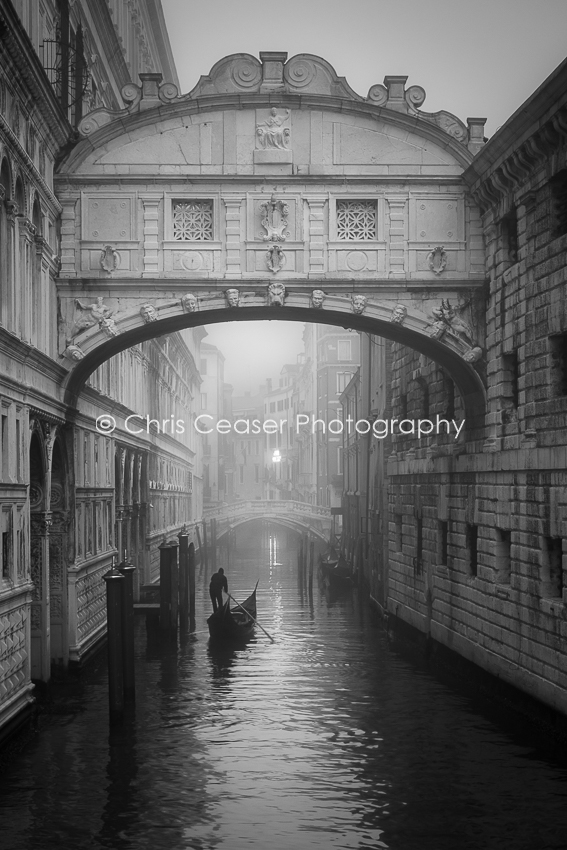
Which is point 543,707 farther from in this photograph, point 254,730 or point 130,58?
point 130,58

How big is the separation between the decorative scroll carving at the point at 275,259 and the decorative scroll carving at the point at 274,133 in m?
1.64

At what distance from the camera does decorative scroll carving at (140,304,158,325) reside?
1798cm

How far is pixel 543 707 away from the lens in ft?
49.0

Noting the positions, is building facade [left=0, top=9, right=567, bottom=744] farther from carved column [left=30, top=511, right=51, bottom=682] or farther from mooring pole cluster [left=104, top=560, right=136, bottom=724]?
mooring pole cluster [left=104, top=560, right=136, bottom=724]

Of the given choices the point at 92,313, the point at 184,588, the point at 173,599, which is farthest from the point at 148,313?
the point at 184,588

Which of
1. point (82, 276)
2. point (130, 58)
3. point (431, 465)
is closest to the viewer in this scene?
point (82, 276)

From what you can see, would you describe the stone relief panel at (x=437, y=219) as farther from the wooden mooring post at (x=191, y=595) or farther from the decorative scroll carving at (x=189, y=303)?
the wooden mooring post at (x=191, y=595)

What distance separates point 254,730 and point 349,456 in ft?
94.0

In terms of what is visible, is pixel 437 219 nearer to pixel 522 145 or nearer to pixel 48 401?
pixel 522 145

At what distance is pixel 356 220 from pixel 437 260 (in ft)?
4.78

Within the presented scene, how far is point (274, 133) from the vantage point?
18.3 metres

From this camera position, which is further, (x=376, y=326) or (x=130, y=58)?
(x=130, y=58)

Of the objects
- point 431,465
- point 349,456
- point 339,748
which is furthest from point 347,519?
point 339,748

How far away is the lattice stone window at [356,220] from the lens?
18375 millimetres
